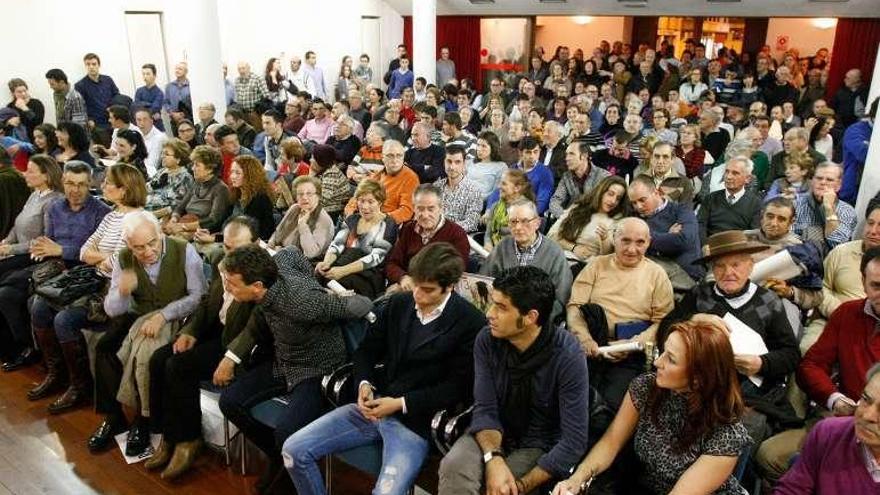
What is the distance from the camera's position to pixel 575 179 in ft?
16.3

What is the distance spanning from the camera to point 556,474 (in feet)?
7.38

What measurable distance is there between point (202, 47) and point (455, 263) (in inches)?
237

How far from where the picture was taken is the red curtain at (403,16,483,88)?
13.9 meters

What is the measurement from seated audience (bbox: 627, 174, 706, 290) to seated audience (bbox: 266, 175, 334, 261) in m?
1.89

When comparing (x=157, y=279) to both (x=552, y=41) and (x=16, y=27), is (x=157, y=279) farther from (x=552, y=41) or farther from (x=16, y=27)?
(x=552, y=41)

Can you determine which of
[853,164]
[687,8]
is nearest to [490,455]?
[853,164]

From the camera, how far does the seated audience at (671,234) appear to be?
364cm

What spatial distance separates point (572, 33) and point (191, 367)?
14.4 m

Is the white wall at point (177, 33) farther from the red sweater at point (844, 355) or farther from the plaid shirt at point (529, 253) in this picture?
the red sweater at point (844, 355)

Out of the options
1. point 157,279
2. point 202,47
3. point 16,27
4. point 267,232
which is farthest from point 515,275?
point 16,27

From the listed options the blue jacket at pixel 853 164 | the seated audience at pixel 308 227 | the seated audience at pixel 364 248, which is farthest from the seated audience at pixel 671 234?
A: the blue jacket at pixel 853 164

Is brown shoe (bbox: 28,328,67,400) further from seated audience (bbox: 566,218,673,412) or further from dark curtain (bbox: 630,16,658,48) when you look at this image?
dark curtain (bbox: 630,16,658,48)

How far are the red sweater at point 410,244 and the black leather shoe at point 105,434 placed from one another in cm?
160

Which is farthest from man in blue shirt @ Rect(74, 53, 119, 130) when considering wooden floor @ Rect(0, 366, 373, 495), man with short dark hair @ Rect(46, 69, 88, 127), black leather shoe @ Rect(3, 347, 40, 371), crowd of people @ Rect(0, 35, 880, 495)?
wooden floor @ Rect(0, 366, 373, 495)
